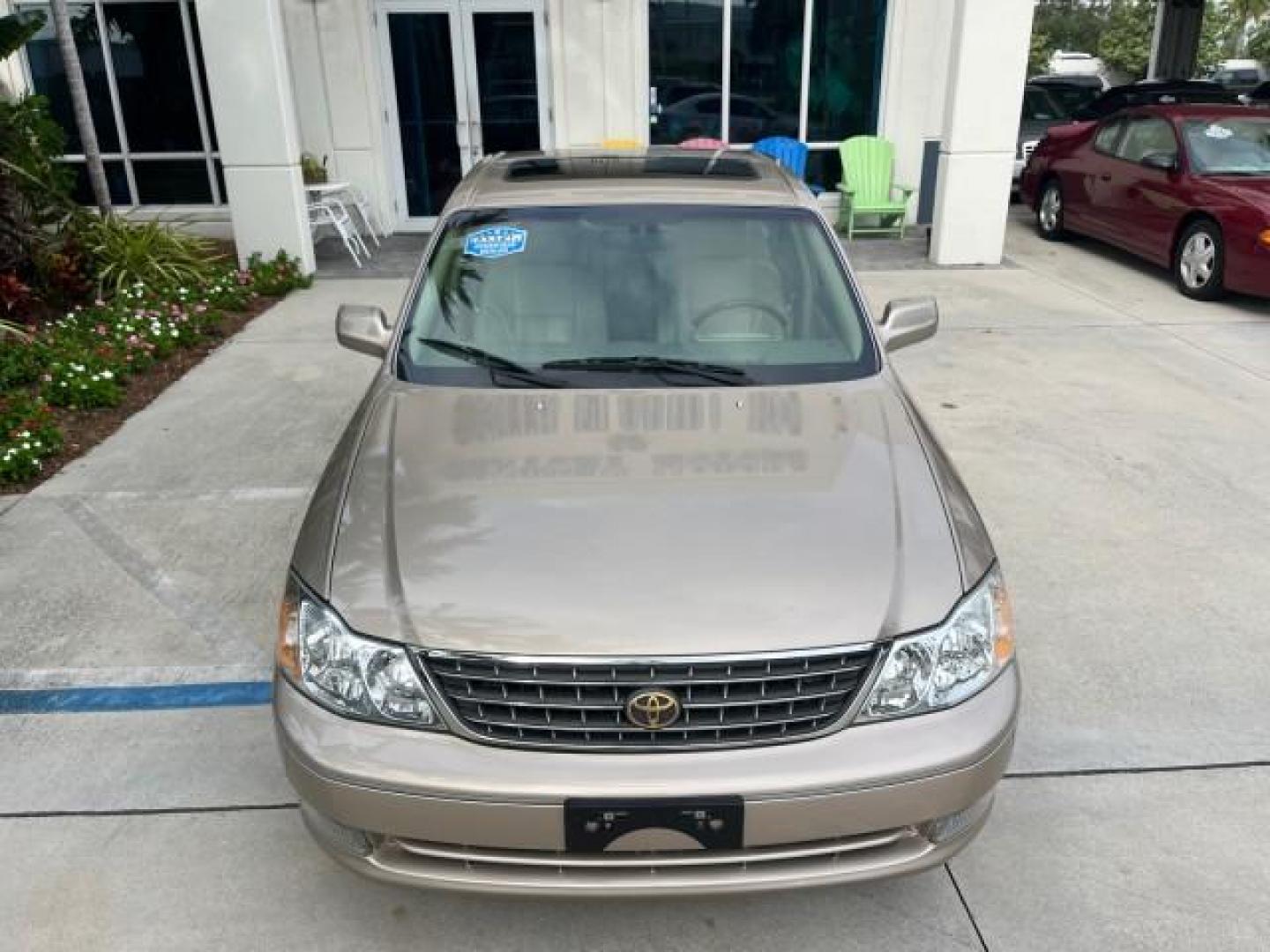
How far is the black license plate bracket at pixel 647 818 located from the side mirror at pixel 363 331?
2035mm

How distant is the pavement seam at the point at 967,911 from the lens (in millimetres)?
2542

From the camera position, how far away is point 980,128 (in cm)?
990

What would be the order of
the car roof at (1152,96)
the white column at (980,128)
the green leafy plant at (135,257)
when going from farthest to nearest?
1. the car roof at (1152,96)
2. the white column at (980,128)
3. the green leafy plant at (135,257)

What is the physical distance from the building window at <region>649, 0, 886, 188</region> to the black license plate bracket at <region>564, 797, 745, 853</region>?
1103 centimetres

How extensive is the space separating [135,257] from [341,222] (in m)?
2.40

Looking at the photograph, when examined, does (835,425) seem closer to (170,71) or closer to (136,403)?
(136,403)

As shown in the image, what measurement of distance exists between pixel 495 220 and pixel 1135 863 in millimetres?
2917

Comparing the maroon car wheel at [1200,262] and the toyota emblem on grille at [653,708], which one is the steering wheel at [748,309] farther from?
the maroon car wheel at [1200,262]

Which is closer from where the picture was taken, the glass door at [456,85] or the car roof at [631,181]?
the car roof at [631,181]

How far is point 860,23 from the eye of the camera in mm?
11773

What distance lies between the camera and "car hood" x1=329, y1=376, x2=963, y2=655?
86.9 inches

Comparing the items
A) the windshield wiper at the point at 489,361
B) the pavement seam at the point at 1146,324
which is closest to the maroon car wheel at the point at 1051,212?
the pavement seam at the point at 1146,324

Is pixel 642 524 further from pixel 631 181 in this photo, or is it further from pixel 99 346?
pixel 99 346

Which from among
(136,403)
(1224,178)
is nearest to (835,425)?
(136,403)
